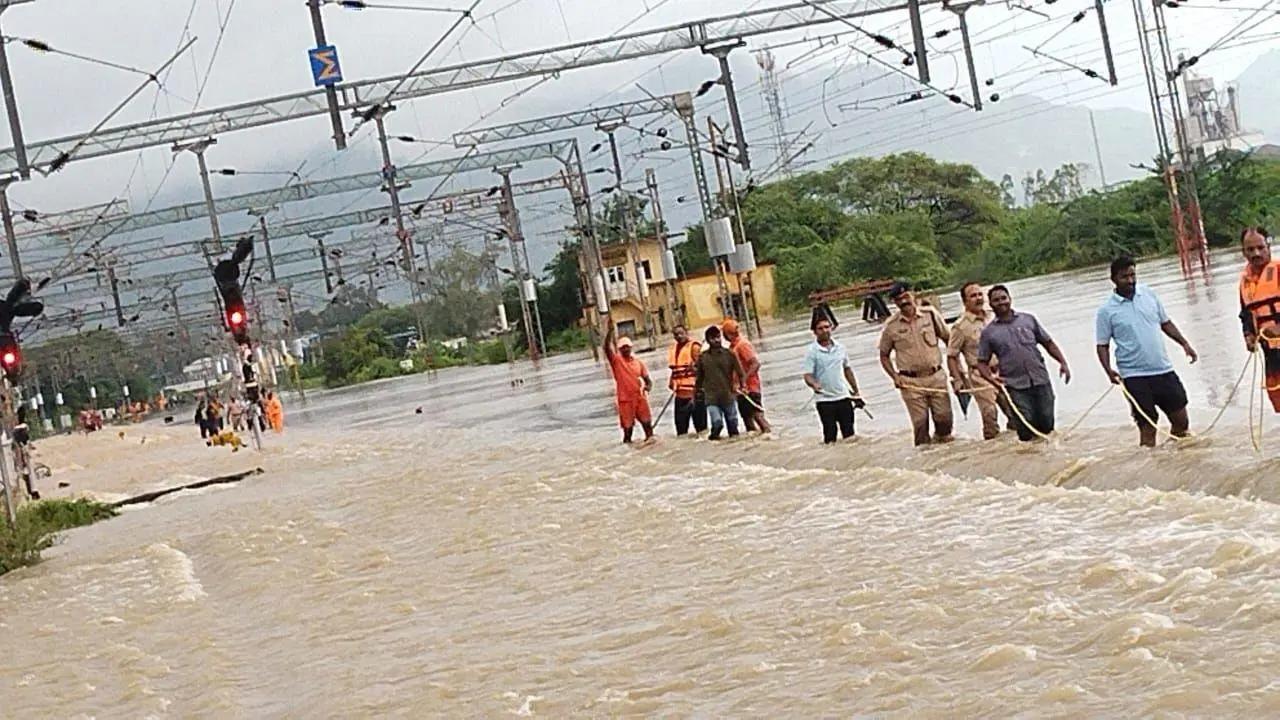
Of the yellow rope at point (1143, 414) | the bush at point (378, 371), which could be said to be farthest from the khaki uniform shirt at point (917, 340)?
the bush at point (378, 371)

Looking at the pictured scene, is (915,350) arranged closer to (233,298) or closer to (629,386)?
(629,386)

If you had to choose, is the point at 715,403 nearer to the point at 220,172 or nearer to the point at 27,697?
the point at 27,697

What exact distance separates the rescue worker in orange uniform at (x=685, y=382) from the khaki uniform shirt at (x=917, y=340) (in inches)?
231

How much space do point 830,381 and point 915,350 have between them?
192 cm

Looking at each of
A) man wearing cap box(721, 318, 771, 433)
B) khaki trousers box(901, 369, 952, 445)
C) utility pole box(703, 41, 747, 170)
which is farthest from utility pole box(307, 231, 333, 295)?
khaki trousers box(901, 369, 952, 445)

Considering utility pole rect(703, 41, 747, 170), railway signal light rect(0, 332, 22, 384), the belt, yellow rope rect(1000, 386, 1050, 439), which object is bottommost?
yellow rope rect(1000, 386, 1050, 439)

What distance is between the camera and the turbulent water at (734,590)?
8438mm

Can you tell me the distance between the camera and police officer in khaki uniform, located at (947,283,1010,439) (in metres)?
14.9

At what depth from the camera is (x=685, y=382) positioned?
22031 millimetres

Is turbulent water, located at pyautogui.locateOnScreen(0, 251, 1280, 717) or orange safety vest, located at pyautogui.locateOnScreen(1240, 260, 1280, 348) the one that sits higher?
orange safety vest, located at pyautogui.locateOnScreen(1240, 260, 1280, 348)

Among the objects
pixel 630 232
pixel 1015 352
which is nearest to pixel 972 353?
pixel 1015 352

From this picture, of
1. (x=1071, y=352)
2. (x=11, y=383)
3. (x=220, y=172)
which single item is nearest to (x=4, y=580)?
(x=11, y=383)

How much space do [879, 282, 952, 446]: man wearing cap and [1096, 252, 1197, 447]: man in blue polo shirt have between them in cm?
301

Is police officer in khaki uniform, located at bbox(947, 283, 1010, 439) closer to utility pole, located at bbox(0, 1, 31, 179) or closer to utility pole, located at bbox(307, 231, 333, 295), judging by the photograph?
utility pole, located at bbox(0, 1, 31, 179)
